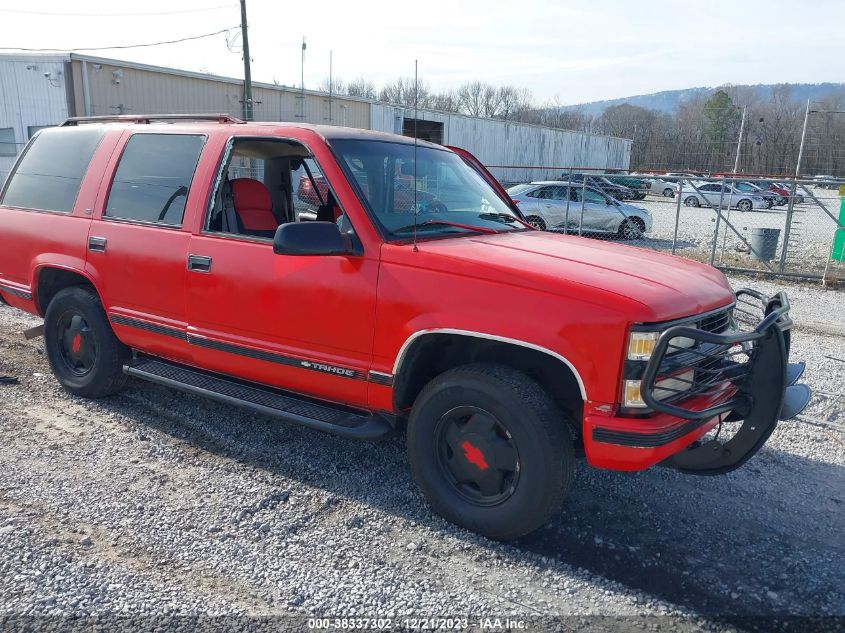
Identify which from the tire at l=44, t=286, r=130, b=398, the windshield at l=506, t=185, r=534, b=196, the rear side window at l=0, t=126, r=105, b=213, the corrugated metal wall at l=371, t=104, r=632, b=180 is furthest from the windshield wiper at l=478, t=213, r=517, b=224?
the corrugated metal wall at l=371, t=104, r=632, b=180

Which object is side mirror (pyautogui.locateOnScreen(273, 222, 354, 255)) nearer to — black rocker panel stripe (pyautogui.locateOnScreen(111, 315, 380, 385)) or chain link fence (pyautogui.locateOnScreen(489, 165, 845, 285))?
black rocker panel stripe (pyautogui.locateOnScreen(111, 315, 380, 385))

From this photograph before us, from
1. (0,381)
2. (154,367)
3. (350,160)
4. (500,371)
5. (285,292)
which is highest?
(350,160)

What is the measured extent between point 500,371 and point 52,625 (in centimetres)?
219

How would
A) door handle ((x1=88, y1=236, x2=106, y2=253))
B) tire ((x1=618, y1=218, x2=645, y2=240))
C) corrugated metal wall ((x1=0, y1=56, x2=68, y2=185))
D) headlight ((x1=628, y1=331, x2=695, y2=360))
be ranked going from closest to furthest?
1. headlight ((x1=628, y1=331, x2=695, y2=360))
2. door handle ((x1=88, y1=236, x2=106, y2=253))
3. tire ((x1=618, y1=218, x2=645, y2=240))
4. corrugated metal wall ((x1=0, y1=56, x2=68, y2=185))

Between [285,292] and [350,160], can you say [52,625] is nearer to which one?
[285,292]

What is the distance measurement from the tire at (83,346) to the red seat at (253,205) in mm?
1318

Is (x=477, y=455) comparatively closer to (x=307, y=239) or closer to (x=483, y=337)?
(x=483, y=337)

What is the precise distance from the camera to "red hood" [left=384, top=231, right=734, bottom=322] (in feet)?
9.98

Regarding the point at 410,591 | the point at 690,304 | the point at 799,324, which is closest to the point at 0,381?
the point at 410,591

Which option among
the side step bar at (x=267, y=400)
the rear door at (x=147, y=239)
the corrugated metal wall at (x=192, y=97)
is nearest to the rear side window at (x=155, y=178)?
the rear door at (x=147, y=239)

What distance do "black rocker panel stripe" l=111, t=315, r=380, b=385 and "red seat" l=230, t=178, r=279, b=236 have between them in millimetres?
771

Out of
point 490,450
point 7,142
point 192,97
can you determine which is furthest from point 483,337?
point 7,142

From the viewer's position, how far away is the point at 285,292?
12.6ft

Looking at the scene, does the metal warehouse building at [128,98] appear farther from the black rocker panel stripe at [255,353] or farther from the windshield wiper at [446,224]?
the windshield wiper at [446,224]
